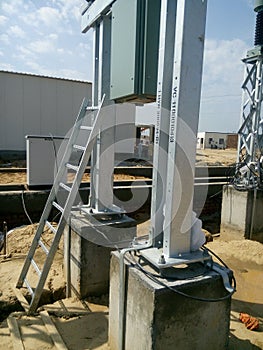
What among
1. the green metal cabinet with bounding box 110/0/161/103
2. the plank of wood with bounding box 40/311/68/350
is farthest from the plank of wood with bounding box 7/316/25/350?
the green metal cabinet with bounding box 110/0/161/103

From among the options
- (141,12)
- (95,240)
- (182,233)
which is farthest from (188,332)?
(141,12)

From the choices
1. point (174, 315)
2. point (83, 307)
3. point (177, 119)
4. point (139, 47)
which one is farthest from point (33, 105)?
point (174, 315)

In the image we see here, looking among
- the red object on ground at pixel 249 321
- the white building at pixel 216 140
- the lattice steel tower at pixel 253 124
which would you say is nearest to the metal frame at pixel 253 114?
the lattice steel tower at pixel 253 124

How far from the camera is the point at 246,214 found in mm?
5723

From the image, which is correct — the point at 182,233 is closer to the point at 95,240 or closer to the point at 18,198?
the point at 95,240

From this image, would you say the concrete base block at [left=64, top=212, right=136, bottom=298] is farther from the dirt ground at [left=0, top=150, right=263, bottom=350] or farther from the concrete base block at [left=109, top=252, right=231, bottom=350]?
the concrete base block at [left=109, top=252, right=231, bottom=350]

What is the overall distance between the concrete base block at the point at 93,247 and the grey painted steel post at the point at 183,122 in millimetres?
1162

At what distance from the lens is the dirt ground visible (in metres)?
2.32

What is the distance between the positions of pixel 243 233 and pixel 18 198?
15.6 ft

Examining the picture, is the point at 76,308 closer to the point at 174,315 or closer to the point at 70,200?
the point at 70,200

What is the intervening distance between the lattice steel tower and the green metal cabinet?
4.40 m

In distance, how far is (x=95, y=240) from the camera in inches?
117

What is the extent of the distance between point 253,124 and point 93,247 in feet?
15.1

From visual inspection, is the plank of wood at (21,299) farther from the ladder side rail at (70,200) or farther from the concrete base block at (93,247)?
the concrete base block at (93,247)
